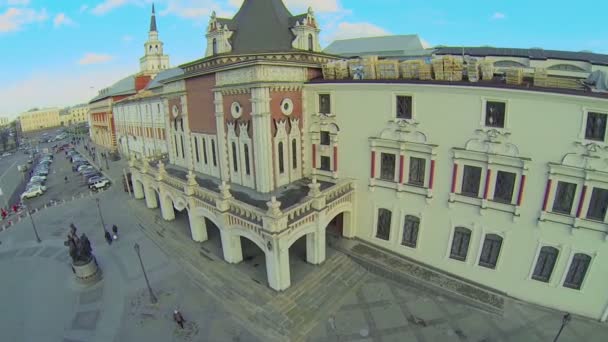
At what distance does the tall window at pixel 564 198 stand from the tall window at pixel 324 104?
14398 millimetres

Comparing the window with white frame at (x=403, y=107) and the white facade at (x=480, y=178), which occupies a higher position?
the window with white frame at (x=403, y=107)

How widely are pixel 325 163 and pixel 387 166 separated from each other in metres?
5.19

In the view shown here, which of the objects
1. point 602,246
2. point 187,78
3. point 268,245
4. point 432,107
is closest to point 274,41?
point 187,78

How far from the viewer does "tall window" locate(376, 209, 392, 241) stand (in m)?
21.0

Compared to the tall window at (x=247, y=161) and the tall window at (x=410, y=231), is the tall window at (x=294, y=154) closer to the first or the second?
the tall window at (x=247, y=161)

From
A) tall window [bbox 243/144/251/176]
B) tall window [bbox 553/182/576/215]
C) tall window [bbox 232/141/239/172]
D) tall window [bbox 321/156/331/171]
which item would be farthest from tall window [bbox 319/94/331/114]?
tall window [bbox 553/182/576/215]

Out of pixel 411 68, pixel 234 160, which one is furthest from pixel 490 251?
pixel 234 160

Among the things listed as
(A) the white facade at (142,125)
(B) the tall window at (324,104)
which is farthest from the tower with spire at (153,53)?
(B) the tall window at (324,104)

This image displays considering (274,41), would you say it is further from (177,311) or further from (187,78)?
(177,311)

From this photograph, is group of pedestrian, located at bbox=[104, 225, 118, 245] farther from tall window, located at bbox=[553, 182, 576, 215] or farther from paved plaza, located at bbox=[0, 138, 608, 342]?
tall window, located at bbox=[553, 182, 576, 215]

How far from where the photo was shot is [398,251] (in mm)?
20875

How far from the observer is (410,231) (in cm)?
2019

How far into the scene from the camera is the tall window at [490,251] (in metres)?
17.4

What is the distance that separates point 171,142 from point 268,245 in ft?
63.4
